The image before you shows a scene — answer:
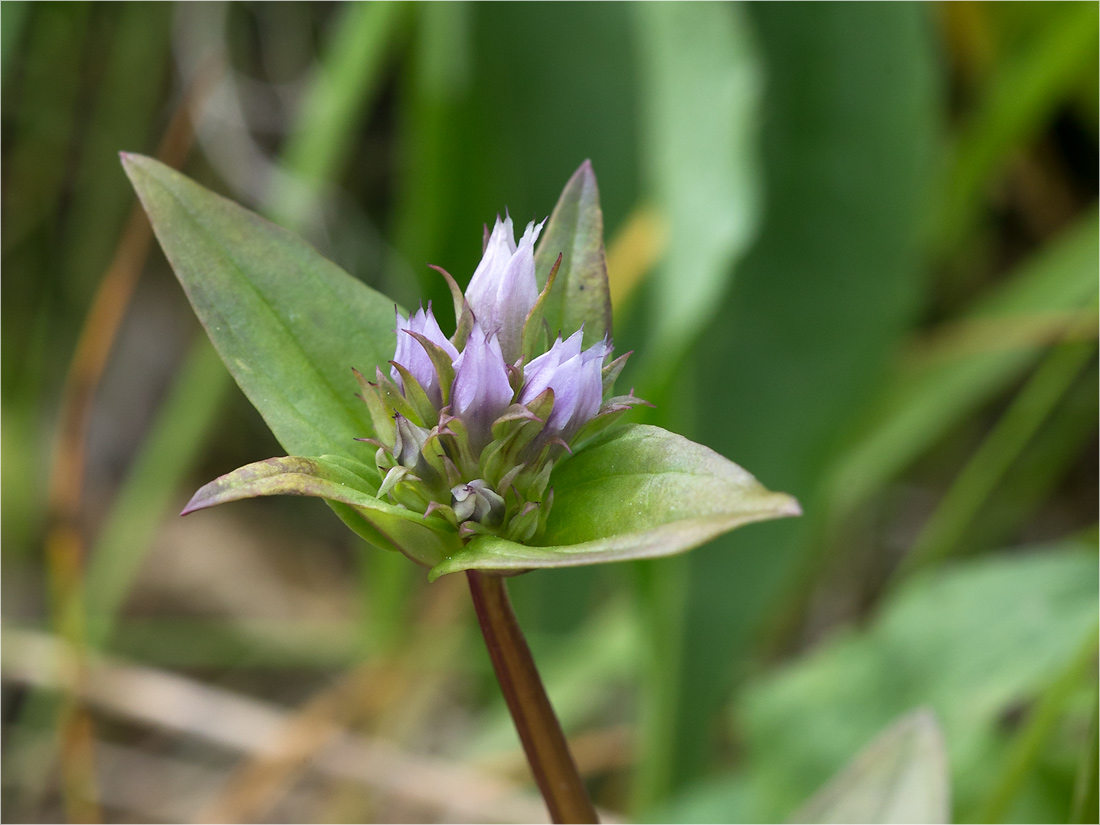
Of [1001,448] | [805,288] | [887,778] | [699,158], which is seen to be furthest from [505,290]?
[1001,448]

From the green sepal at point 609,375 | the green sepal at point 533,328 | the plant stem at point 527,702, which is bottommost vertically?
the plant stem at point 527,702

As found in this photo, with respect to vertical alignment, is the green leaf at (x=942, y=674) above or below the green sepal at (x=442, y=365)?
below

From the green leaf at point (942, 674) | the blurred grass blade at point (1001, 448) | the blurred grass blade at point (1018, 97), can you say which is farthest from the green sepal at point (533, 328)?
the blurred grass blade at point (1018, 97)

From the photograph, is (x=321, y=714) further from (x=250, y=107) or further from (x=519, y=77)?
(x=250, y=107)

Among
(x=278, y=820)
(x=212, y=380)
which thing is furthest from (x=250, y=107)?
(x=278, y=820)

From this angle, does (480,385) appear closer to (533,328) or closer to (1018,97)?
(533,328)

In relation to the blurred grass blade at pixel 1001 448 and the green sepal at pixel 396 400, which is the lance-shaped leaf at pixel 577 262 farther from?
the blurred grass blade at pixel 1001 448

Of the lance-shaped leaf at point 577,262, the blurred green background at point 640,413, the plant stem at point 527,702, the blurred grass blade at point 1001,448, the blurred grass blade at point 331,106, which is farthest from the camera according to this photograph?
the blurred grass blade at point 331,106

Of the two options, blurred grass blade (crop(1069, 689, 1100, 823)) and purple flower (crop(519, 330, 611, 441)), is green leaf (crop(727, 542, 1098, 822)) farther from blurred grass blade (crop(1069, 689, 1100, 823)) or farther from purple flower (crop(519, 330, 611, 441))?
purple flower (crop(519, 330, 611, 441))
